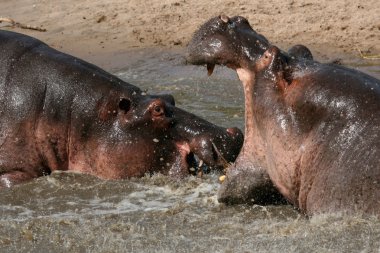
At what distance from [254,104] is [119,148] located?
69.7 inches

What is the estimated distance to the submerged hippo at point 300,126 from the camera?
453 centimetres

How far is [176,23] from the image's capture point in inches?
488

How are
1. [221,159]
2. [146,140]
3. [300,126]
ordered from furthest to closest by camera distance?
[146,140]
[221,159]
[300,126]

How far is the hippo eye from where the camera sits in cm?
664

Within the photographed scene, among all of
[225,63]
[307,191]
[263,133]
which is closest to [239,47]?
[225,63]

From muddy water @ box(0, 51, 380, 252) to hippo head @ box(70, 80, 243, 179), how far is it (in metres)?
0.12

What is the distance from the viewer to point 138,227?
5.26 meters

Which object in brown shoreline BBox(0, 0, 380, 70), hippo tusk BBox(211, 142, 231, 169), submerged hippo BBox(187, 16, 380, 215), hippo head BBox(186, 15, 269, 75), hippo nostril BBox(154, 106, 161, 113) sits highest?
hippo head BBox(186, 15, 269, 75)

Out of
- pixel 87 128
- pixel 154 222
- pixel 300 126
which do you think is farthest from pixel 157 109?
pixel 300 126

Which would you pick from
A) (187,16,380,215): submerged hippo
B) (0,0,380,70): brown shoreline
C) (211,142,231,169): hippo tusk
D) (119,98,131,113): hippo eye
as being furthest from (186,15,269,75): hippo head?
(0,0,380,70): brown shoreline

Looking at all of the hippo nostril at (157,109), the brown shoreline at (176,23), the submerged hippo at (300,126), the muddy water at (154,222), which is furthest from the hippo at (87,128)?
the brown shoreline at (176,23)

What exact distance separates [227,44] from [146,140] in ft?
5.02

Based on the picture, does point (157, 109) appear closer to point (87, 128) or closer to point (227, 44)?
point (87, 128)

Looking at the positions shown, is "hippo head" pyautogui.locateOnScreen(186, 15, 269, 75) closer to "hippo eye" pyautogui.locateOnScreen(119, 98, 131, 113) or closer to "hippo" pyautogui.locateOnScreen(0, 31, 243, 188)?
"hippo" pyautogui.locateOnScreen(0, 31, 243, 188)
